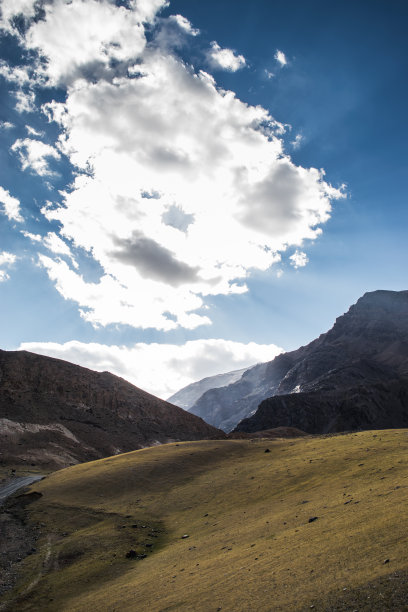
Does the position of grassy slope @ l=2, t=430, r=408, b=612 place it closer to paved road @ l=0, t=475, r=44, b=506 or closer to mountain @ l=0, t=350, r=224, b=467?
paved road @ l=0, t=475, r=44, b=506

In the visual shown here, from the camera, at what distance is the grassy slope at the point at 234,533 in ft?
54.0

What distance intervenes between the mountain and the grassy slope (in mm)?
67119

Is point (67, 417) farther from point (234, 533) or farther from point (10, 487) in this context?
point (234, 533)

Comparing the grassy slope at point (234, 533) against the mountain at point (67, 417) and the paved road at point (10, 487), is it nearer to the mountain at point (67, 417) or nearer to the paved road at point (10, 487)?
the paved road at point (10, 487)

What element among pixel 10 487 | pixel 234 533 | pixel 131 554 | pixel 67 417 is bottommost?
pixel 131 554

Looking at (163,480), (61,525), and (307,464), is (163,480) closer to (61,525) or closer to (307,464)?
(61,525)

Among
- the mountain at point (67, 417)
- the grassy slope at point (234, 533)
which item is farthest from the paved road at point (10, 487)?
the mountain at point (67, 417)

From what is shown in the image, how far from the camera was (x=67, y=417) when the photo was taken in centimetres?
15188

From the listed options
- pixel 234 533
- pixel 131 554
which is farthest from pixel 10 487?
pixel 234 533

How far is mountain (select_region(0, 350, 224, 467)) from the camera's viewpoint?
118375 millimetres

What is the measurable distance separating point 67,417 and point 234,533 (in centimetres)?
13654

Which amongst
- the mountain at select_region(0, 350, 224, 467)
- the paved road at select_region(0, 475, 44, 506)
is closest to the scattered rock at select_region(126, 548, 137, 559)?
the paved road at select_region(0, 475, 44, 506)

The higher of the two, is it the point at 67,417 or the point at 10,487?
the point at 67,417

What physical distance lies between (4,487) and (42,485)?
12490 mm
